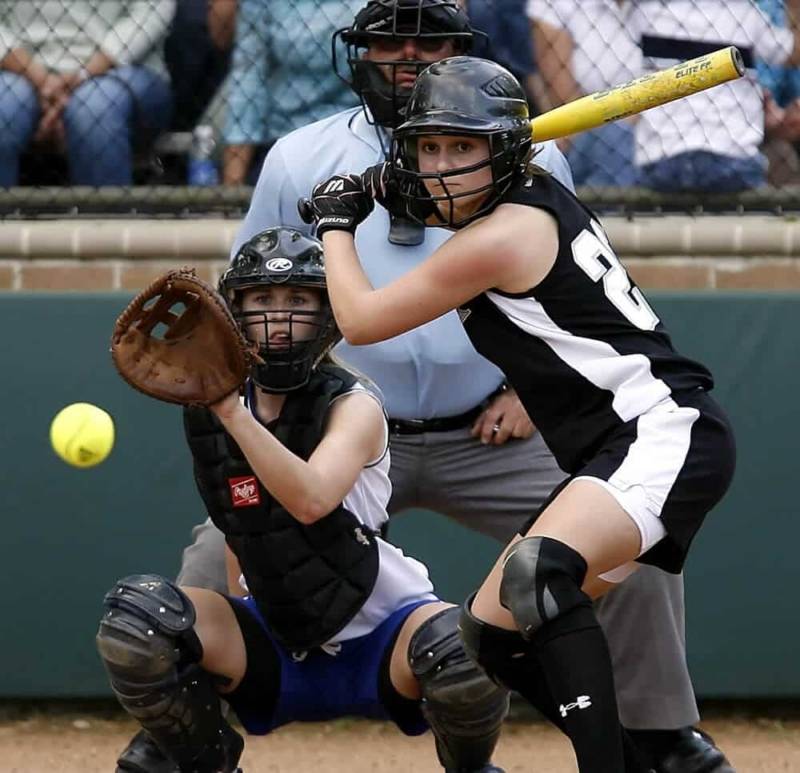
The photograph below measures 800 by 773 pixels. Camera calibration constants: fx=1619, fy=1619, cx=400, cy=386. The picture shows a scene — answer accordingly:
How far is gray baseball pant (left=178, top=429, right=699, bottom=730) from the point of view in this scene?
3.73 metres

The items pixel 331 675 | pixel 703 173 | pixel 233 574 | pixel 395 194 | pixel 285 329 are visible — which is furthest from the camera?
pixel 703 173

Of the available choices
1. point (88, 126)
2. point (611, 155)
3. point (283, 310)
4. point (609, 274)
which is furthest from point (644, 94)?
point (88, 126)

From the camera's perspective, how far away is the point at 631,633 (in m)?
3.78

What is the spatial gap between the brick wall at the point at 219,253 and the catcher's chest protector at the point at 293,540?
1.63 m

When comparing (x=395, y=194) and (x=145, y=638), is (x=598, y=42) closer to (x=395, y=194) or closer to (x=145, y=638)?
(x=395, y=194)

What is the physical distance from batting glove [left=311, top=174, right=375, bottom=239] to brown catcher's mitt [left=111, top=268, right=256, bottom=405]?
27 cm

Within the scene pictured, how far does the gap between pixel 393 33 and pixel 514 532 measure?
124cm

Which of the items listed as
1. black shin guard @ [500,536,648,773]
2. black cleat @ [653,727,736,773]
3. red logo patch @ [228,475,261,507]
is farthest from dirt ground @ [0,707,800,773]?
black shin guard @ [500,536,648,773]

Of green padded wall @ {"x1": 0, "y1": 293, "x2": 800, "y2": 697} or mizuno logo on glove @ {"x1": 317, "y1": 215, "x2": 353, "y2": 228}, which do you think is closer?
mizuno logo on glove @ {"x1": 317, "y1": 215, "x2": 353, "y2": 228}

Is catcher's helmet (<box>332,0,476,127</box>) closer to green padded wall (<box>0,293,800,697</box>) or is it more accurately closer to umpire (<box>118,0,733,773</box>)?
umpire (<box>118,0,733,773</box>)

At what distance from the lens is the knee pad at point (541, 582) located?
2855 mm

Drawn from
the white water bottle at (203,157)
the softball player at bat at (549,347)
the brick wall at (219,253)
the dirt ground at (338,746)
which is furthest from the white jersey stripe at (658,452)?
the white water bottle at (203,157)

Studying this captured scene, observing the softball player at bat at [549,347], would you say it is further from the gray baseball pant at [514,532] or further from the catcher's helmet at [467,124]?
the gray baseball pant at [514,532]

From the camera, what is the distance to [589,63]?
201 inches
